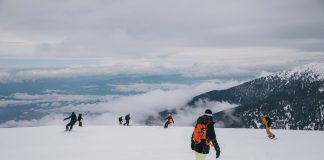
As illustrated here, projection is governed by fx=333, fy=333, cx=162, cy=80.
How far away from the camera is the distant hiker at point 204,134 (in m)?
9.30

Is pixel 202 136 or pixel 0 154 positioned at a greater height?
pixel 202 136

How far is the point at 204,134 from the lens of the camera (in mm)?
9438

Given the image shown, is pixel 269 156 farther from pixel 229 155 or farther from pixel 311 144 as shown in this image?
pixel 311 144

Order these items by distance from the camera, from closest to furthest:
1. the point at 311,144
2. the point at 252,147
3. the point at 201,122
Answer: the point at 201,122 → the point at 252,147 → the point at 311,144

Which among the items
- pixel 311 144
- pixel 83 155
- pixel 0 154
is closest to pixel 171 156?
pixel 83 155

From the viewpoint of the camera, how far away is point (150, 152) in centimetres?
1584

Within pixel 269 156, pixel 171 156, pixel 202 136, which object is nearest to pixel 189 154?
pixel 171 156

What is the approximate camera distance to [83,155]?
14875 millimetres

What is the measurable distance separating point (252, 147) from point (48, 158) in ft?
33.0

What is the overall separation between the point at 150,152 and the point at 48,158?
4615mm

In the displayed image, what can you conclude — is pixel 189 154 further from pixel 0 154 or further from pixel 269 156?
pixel 0 154

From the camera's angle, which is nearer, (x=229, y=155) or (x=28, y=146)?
(x=229, y=155)

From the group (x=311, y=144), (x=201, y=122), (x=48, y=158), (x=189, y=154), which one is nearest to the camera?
(x=201, y=122)

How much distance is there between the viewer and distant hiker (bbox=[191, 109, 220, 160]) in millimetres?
9297
